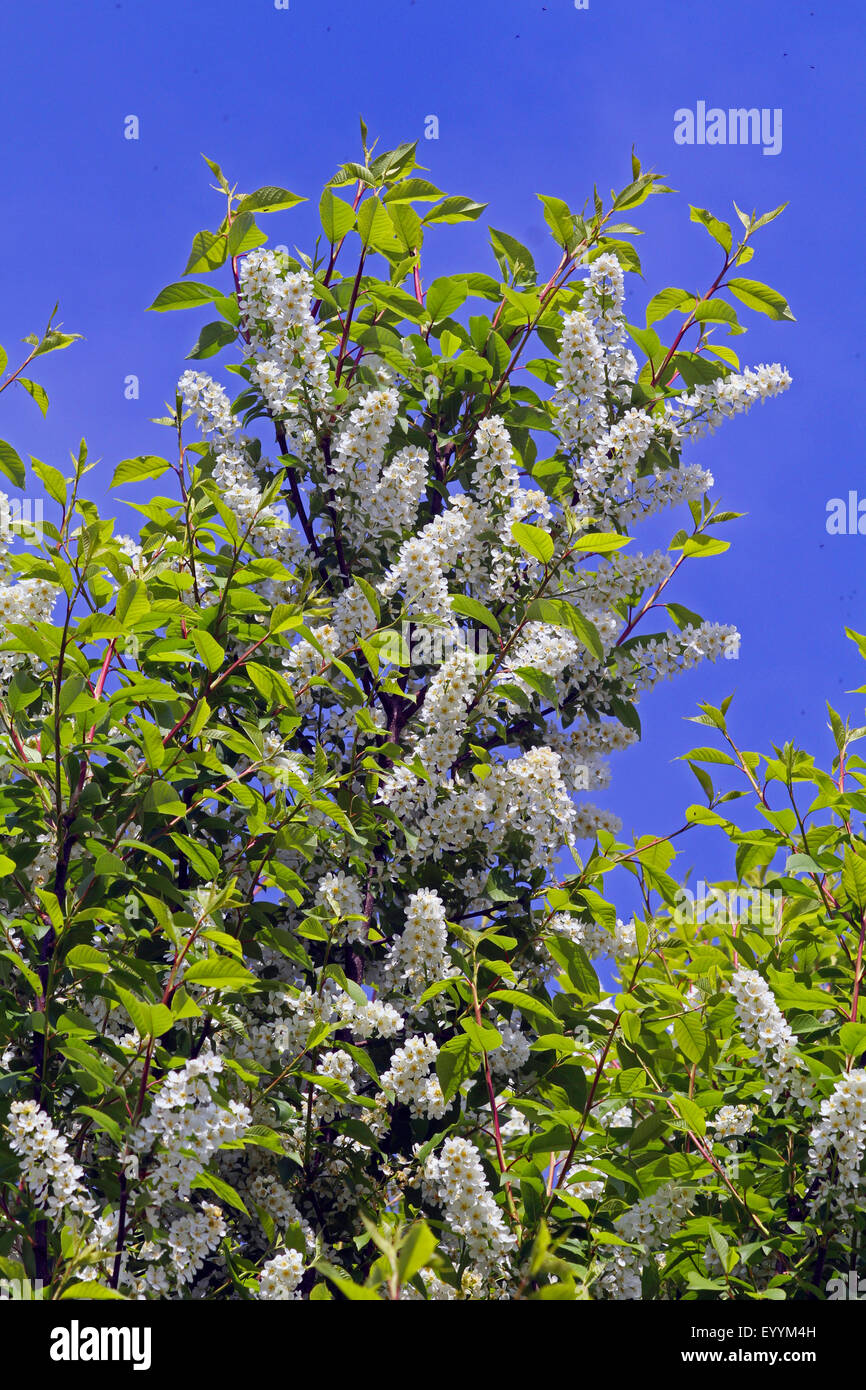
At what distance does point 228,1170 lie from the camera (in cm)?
322

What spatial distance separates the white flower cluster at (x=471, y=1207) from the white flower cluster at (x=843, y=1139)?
758 millimetres

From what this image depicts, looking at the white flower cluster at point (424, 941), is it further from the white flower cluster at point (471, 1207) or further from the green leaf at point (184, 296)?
the green leaf at point (184, 296)

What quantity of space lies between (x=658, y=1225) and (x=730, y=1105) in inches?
15.8

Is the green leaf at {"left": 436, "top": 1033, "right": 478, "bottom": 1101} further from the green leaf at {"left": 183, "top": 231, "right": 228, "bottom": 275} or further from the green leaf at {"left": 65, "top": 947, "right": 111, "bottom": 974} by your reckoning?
the green leaf at {"left": 183, "top": 231, "right": 228, "bottom": 275}

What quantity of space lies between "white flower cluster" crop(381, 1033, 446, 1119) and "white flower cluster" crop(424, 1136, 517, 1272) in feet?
0.83

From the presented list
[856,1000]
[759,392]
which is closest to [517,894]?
[856,1000]

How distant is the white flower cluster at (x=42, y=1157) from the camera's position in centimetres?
247

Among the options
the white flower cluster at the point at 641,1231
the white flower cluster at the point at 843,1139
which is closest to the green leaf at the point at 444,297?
the white flower cluster at the point at 843,1139

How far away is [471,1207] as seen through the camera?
2.74m

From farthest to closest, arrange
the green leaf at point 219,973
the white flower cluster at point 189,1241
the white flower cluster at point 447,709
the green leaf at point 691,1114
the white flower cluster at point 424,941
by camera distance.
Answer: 1. the white flower cluster at point 447,709
2. the white flower cluster at point 424,941
3. the green leaf at point 691,1114
4. the white flower cluster at point 189,1241
5. the green leaf at point 219,973

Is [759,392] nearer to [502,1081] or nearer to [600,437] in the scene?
[600,437]

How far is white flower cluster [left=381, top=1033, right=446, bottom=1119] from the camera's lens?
120 inches

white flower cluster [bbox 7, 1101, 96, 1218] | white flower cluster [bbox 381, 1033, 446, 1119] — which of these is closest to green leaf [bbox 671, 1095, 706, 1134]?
white flower cluster [bbox 381, 1033, 446, 1119]

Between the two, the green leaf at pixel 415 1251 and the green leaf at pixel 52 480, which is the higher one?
the green leaf at pixel 52 480
